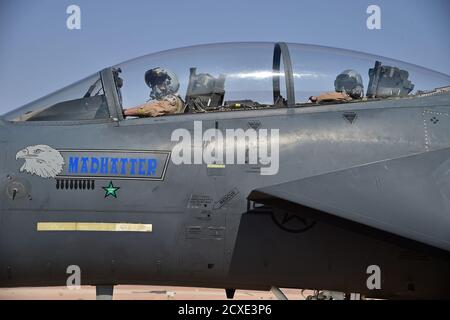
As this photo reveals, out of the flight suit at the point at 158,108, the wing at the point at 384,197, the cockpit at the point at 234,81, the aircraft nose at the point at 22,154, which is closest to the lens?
the wing at the point at 384,197

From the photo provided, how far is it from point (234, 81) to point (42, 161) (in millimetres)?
2209

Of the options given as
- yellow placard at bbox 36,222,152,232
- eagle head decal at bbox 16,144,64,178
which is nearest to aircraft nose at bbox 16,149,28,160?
eagle head decal at bbox 16,144,64,178

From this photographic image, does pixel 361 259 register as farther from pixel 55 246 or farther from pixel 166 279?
pixel 55 246

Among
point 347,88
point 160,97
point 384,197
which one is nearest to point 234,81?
point 160,97

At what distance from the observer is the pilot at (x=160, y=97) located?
632cm

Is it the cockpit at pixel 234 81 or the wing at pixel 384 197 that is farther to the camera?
the cockpit at pixel 234 81

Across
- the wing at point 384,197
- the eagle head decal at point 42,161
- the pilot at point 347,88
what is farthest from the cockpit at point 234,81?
the wing at point 384,197

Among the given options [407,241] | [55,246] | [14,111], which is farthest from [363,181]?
[14,111]

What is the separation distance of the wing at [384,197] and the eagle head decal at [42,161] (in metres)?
1.96

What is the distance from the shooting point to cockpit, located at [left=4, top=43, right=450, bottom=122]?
6.41 meters

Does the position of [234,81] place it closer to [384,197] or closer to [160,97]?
[160,97]

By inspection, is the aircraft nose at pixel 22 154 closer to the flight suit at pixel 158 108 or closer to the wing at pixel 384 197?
the flight suit at pixel 158 108

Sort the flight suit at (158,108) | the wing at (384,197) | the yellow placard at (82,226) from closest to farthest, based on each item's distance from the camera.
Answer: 1. the wing at (384,197)
2. the yellow placard at (82,226)
3. the flight suit at (158,108)

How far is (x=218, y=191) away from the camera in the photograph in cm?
590
